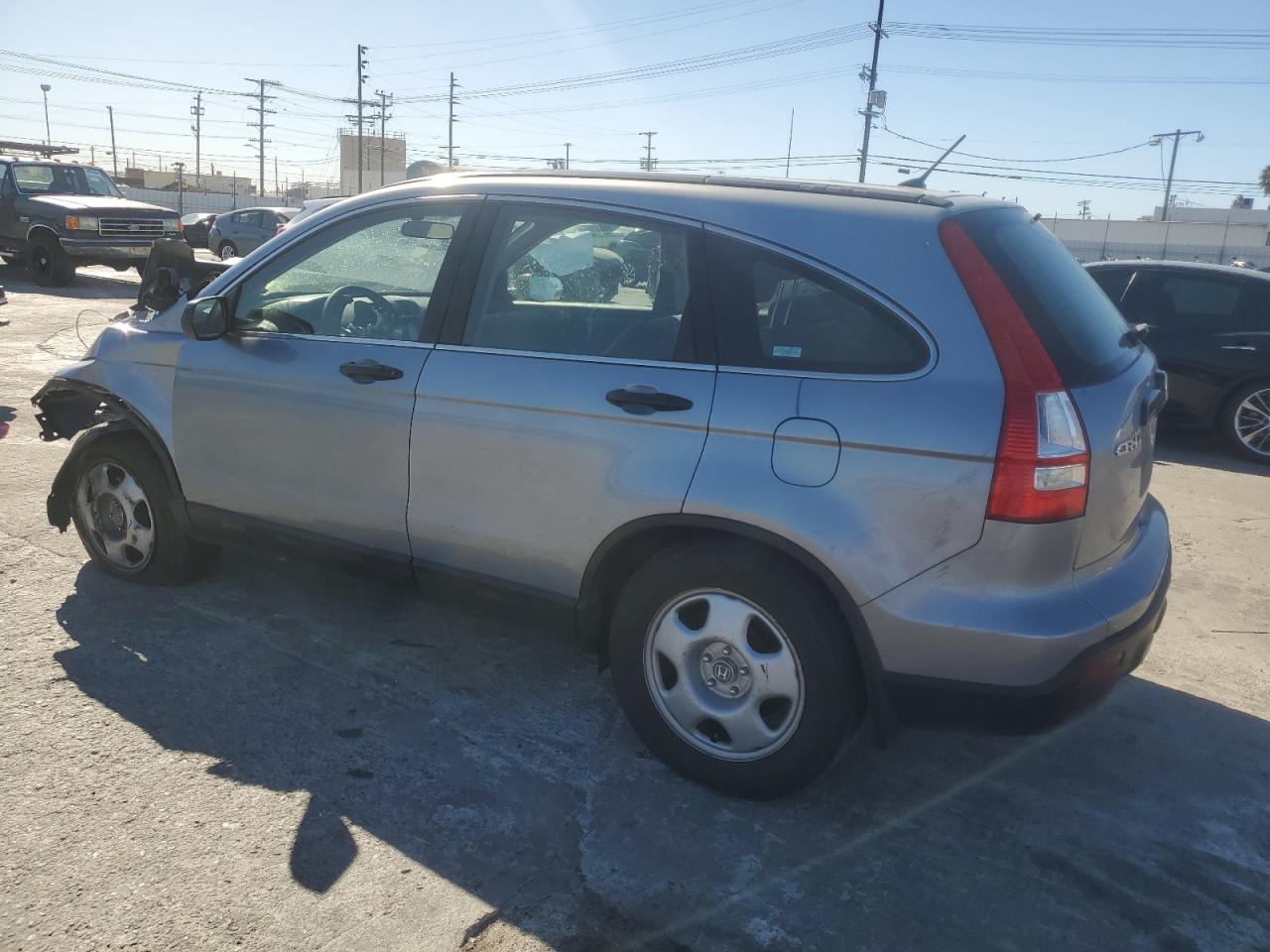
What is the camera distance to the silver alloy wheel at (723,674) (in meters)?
2.89

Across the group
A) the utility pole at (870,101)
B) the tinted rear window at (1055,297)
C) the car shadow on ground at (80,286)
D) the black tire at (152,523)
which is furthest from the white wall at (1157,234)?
the black tire at (152,523)

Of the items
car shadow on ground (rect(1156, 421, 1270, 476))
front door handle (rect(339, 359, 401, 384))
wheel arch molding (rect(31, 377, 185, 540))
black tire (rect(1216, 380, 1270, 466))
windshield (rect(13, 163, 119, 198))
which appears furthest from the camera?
windshield (rect(13, 163, 119, 198))

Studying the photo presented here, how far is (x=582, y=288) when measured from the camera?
3414 millimetres

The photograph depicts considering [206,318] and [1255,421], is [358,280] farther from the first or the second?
[1255,421]

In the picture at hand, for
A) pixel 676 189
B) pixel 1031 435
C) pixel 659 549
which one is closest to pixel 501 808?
pixel 659 549

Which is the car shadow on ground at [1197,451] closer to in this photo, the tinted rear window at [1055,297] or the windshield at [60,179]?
the tinted rear window at [1055,297]

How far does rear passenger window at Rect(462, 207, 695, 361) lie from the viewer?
10.2 feet

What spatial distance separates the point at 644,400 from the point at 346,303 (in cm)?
147

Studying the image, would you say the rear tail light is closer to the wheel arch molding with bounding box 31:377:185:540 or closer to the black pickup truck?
the wheel arch molding with bounding box 31:377:185:540

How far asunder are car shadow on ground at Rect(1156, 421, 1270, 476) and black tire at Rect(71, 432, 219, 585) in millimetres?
7071

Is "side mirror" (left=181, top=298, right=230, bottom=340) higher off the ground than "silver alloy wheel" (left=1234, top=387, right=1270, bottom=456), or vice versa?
"side mirror" (left=181, top=298, right=230, bottom=340)

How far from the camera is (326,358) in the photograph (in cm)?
367

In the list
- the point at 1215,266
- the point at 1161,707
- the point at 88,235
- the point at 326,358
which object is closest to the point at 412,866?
the point at 326,358

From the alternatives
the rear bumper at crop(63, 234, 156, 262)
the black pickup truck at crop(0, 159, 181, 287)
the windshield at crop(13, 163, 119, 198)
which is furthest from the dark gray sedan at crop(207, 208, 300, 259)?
the rear bumper at crop(63, 234, 156, 262)
